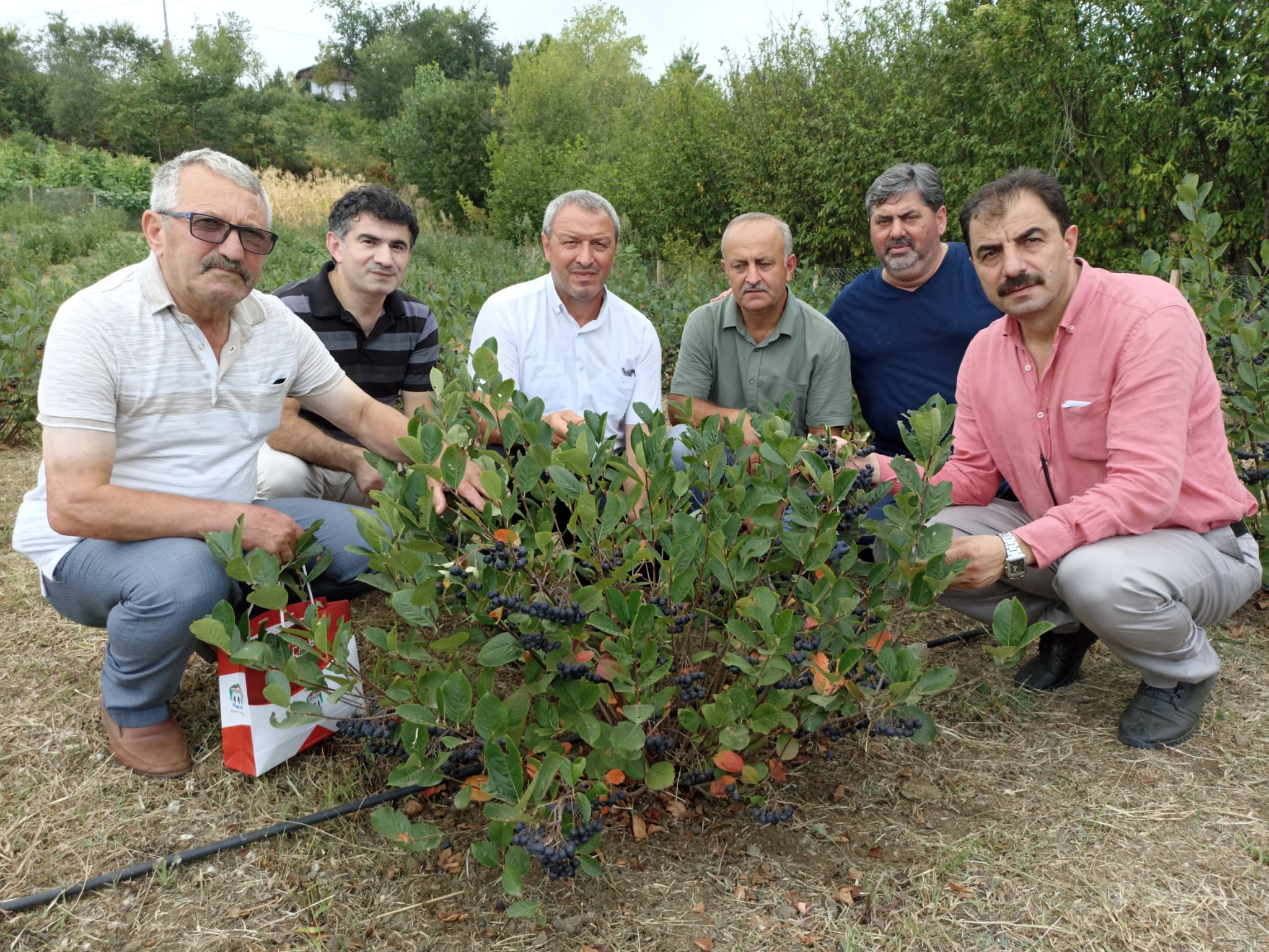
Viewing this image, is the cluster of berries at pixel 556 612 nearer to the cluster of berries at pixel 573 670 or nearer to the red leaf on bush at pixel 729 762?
the cluster of berries at pixel 573 670

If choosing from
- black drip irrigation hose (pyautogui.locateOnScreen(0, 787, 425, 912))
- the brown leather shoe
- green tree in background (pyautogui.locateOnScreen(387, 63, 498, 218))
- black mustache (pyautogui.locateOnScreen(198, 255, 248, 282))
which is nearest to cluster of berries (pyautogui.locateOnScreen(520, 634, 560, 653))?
black drip irrigation hose (pyautogui.locateOnScreen(0, 787, 425, 912))

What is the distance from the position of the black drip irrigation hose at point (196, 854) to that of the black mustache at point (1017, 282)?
2043 millimetres

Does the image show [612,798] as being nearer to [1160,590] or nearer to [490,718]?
[490,718]

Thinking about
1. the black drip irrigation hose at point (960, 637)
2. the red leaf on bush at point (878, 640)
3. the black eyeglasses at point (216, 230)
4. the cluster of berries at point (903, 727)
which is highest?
the black eyeglasses at point (216, 230)

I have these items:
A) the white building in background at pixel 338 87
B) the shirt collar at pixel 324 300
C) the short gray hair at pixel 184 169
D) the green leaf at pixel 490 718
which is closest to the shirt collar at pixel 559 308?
the shirt collar at pixel 324 300

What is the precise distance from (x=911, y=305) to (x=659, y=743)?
2.28 m

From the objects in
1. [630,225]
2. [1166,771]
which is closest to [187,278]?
[1166,771]

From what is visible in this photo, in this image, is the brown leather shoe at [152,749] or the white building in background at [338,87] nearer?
the brown leather shoe at [152,749]

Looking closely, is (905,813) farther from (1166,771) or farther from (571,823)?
(571,823)

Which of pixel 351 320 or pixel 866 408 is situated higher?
pixel 351 320

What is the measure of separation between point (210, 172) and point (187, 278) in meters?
0.28

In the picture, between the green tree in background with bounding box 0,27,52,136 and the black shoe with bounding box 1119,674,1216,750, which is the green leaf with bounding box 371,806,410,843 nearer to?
the black shoe with bounding box 1119,674,1216,750

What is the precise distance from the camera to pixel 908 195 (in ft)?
11.2

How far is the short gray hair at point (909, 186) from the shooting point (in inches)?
135
